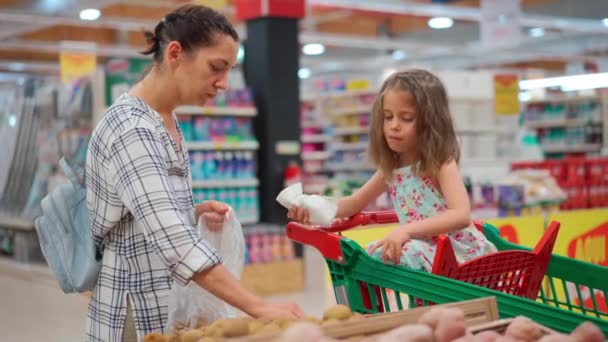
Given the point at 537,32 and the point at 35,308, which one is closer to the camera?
the point at 35,308

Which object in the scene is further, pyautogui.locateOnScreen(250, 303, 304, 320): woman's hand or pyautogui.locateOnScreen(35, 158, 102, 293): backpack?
pyautogui.locateOnScreen(35, 158, 102, 293): backpack

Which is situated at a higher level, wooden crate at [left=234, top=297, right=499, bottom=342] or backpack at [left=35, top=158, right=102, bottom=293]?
backpack at [left=35, top=158, right=102, bottom=293]

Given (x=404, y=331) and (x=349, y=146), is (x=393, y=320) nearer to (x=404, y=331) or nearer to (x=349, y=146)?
(x=404, y=331)

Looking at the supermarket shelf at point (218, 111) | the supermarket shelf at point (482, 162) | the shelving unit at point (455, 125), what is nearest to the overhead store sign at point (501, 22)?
the shelving unit at point (455, 125)

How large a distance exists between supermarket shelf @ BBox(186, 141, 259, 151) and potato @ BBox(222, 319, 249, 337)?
6228 millimetres

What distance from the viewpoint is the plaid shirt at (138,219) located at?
5.89ft

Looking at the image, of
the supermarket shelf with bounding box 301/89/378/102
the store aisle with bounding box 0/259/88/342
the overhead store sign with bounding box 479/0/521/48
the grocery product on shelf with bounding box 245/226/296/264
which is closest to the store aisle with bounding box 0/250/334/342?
the store aisle with bounding box 0/259/88/342

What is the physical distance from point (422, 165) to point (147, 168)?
0.88 metres

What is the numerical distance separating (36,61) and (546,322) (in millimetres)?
21480

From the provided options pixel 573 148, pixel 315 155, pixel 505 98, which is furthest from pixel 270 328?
pixel 573 148

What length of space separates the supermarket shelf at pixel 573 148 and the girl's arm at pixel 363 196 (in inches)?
488

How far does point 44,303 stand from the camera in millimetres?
7176

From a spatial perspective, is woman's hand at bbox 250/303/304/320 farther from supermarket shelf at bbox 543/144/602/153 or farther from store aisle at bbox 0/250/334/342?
A: supermarket shelf at bbox 543/144/602/153

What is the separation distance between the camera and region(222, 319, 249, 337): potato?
5.35 ft
